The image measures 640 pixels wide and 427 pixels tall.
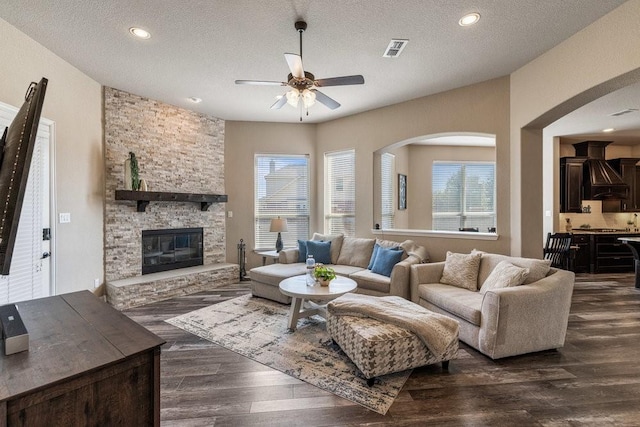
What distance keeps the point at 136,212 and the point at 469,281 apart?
4.89 m

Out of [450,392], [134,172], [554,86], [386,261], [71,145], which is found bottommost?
[450,392]

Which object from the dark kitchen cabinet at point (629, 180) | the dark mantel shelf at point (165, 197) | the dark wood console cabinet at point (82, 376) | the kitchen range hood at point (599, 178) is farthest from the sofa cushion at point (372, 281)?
the dark kitchen cabinet at point (629, 180)

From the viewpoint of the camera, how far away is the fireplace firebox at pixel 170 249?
4953 millimetres

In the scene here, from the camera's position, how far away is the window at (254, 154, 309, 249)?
614 centimetres

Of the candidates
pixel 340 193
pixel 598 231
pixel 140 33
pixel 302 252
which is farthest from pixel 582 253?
pixel 140 33

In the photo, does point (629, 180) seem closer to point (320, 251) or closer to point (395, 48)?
point (395, 48)

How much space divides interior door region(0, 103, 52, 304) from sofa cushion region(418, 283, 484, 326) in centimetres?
432

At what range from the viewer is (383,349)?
2.34 m

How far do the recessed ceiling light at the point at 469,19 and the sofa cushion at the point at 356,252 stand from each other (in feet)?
10.2

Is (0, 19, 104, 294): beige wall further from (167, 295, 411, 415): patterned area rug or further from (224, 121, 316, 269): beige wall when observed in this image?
(224, 121, 316, 269): beige wall

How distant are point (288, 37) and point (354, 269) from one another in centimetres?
321

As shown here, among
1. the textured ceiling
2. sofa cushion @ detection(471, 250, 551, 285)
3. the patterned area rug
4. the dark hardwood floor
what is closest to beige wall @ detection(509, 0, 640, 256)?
the textured ceiling

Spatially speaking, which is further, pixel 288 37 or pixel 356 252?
pixel 356 252

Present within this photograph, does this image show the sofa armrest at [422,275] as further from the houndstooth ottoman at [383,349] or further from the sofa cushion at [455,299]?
the houndstooth ottoman at [383,349]
